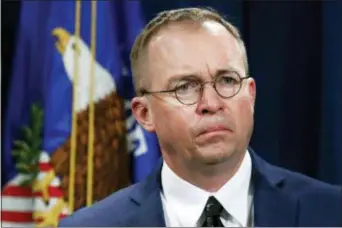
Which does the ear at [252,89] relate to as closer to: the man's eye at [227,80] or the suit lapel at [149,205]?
the man's eye at [227,80]

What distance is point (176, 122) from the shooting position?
100 cm

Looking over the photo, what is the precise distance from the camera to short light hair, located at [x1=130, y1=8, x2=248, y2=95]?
1.01 metres

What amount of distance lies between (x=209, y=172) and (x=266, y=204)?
0.13 meters

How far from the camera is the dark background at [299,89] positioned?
3.76 feet

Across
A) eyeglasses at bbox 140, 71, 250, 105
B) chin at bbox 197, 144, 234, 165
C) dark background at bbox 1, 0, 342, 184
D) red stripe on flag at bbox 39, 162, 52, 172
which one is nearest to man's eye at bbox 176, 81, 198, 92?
eyeglasses at bbox 140, 71, 250, 105

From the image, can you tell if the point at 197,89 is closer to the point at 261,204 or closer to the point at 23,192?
the point at 261,204

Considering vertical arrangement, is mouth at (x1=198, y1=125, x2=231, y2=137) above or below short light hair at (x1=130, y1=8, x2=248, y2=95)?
below

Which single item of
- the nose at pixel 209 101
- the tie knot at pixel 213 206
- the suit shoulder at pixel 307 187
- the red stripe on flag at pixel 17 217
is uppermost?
the nose at pixel 209 101

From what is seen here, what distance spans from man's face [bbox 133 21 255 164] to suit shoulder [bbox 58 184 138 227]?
0.17m

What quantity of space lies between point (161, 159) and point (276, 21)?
40 centimetres

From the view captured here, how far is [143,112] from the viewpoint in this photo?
1.06 m

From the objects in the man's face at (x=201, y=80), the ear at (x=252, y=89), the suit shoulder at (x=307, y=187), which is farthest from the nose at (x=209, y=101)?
the suit shoulder at (x=307, y=187)

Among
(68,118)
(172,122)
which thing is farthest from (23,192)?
(172,122)

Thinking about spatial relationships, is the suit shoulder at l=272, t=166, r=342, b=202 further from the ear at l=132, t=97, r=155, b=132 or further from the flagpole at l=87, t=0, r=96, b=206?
the flagpole at l=87, t=0, r=96, b=206
